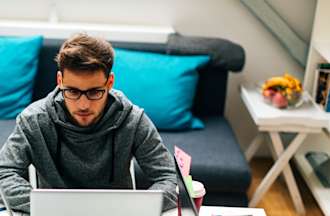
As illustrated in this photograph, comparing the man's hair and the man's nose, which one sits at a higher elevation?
the man's hair

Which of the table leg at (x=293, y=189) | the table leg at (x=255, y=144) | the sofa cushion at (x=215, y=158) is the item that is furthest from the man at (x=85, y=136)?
the table leg at (x=255, y=144)

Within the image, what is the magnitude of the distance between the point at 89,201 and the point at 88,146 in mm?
512

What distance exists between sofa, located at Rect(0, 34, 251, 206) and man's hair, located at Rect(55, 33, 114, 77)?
1073 millimetres

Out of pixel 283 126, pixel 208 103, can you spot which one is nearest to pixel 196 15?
pixel 208 103

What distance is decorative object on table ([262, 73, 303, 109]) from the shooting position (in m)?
2.72

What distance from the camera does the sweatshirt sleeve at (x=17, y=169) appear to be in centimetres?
140

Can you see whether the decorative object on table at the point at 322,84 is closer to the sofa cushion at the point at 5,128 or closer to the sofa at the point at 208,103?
the sofa at the point at 208,103

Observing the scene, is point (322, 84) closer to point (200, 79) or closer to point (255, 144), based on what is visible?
point (255, 144)

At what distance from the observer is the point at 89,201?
3.70 feet

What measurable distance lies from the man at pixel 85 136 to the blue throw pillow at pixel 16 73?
1210 millimetres

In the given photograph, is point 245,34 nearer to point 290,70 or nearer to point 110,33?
point 290,70

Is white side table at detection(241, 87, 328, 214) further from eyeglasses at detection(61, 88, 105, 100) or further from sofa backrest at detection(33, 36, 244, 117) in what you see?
eyeglasses at detection(61, 88, 105, 100)

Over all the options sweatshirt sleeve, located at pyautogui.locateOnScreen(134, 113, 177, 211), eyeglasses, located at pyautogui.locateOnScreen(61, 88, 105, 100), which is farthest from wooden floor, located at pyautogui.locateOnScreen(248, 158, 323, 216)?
eyeglasses, located at pyautogui.locateOnScreen(61, 88, 105, 100)

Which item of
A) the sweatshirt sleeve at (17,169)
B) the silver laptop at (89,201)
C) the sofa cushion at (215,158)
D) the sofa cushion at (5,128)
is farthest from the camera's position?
the sofa cushion at (5,128)
